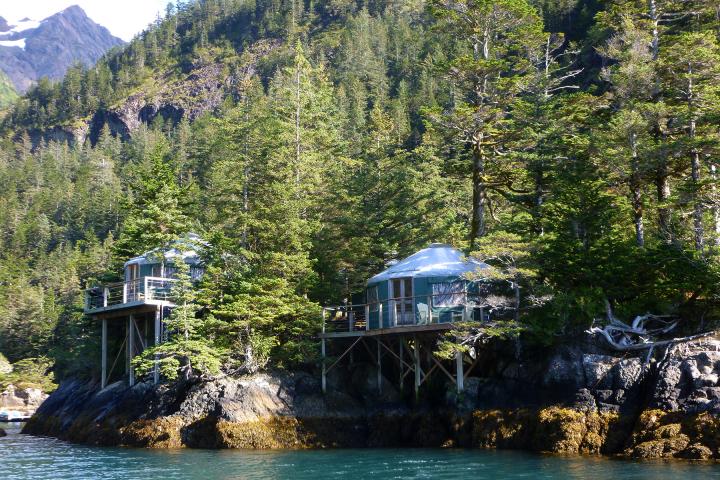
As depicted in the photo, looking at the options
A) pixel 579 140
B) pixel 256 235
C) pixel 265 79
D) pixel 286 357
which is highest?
pixel 265 79

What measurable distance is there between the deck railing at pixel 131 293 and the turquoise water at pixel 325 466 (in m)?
6.64

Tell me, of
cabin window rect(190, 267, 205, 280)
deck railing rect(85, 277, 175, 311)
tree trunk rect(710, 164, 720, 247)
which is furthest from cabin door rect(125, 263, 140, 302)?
tree trunk rect(710, 164, 720, 247)

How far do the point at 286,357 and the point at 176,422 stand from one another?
4.61 meters

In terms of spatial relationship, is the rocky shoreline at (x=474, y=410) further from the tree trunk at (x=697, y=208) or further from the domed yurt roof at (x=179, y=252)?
the domed yurt roof at (x=179, y=252)

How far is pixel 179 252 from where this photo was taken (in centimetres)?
3266

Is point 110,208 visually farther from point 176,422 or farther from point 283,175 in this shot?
point 176,422

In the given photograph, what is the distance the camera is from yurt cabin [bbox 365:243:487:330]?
26.3 meters

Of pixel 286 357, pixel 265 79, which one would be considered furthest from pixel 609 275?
pixel 265 79

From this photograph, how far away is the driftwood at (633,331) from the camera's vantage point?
22.5 m

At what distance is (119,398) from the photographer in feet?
99.9

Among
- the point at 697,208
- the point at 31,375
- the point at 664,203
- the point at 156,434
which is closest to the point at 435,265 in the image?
the point at 664,203

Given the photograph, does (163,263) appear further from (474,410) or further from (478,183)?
(474,410)

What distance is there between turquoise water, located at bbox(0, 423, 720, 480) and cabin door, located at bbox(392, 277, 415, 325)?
15.4ft

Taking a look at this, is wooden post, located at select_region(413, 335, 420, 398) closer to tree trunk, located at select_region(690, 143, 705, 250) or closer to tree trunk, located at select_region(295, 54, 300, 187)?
tree trunk, located at select_region(690, 143, 705, 250)
